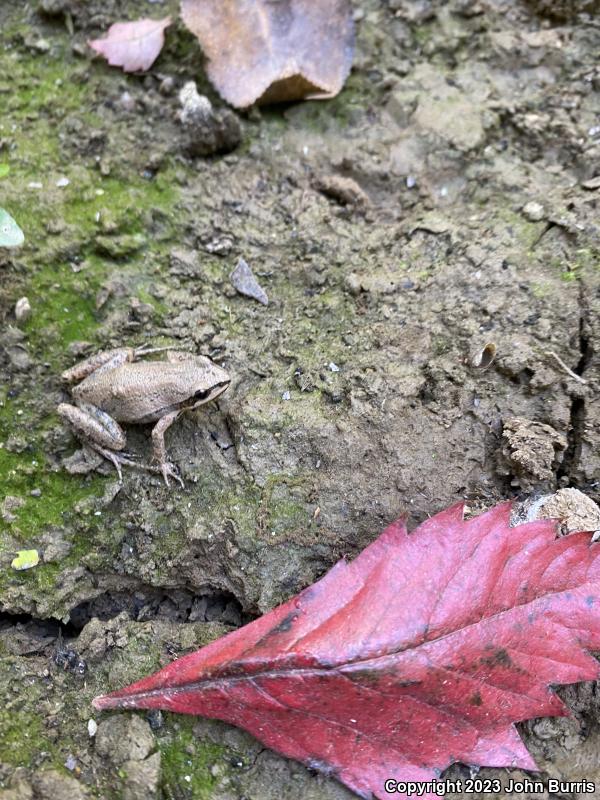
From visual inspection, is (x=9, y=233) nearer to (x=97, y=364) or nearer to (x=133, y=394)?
(x=97, y=364)

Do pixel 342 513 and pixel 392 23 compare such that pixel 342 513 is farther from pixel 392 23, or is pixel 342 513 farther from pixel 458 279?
pixel 392 23

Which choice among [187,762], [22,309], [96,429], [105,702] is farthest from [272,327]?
[187,762]

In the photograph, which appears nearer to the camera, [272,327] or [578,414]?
[578,414]

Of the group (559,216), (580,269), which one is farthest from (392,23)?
(580,269)

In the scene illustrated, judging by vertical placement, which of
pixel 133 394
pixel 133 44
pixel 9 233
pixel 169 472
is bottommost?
pixel 169 472

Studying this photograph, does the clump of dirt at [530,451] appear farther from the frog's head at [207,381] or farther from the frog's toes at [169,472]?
the frog's toes at [169,472]

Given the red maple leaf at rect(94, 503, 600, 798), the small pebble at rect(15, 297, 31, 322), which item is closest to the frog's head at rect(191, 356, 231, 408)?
the small pebble at rect(15, 297, 31, 322)

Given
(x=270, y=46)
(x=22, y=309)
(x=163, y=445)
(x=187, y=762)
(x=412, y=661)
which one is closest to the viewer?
(x=412, y=661)
